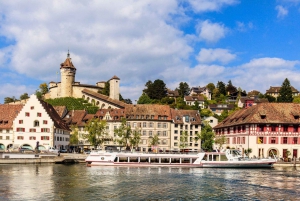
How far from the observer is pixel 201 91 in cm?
18788

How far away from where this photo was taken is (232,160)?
69375 mm

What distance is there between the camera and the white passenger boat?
69062 mm

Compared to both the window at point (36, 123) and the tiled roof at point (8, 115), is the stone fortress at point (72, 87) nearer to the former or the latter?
the tiled roof at point (8, 115)

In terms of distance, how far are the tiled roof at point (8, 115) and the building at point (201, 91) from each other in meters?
99.9

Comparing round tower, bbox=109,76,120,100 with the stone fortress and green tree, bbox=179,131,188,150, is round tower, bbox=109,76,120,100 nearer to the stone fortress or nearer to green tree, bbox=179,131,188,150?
the stone fortress

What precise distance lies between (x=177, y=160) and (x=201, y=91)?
119 metres

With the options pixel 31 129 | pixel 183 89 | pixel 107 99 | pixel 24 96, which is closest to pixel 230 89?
pixel 183 89

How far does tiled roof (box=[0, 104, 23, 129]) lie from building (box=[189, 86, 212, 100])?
99.9m

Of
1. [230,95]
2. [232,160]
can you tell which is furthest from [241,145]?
[230,95]

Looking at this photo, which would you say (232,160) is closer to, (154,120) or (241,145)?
(241,145)

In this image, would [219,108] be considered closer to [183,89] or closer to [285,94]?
[285,94]

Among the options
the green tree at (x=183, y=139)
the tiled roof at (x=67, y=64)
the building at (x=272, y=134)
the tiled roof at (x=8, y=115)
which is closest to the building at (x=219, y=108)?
the green tree at (x=183, y=139)

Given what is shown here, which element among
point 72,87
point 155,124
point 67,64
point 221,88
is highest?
point 67,64

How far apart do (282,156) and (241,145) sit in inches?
343
